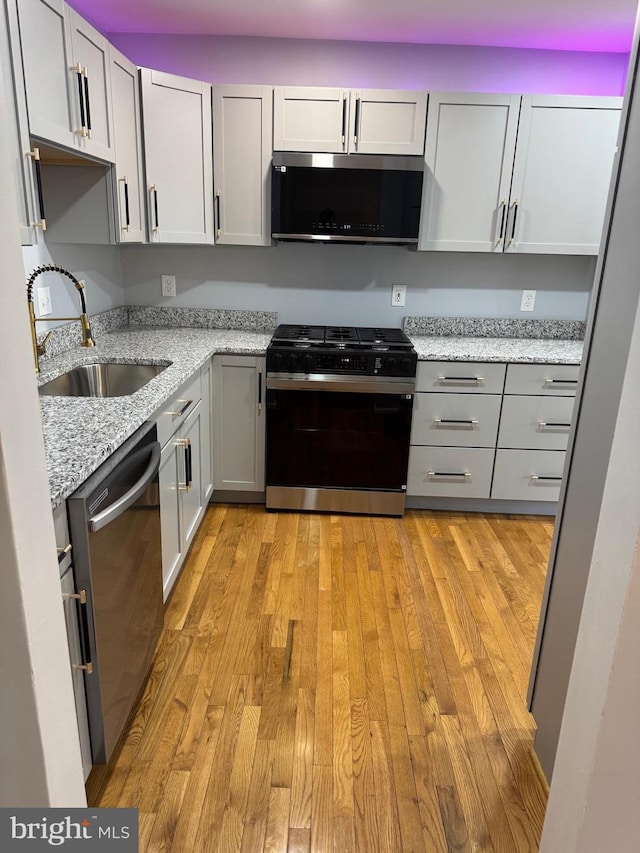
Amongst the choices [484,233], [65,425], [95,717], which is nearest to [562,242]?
[484,233]

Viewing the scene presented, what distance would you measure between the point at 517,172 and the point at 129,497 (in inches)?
103

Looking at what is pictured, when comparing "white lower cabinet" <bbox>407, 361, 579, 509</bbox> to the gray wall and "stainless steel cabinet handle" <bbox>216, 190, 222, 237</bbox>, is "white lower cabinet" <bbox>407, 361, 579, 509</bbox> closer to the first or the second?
the gray wall

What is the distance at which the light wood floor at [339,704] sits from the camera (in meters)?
1.48

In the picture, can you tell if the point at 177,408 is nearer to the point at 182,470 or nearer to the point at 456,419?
the point at 182,470

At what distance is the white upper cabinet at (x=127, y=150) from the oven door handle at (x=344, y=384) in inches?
38.2

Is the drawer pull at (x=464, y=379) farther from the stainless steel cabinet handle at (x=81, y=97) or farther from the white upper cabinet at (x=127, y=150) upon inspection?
the stainless steel cabinet handle at (x=81, y=97)

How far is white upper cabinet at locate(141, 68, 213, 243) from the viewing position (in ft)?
9.25

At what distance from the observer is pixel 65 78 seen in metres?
1.95

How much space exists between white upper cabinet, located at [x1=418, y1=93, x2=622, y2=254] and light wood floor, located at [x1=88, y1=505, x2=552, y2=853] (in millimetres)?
1646

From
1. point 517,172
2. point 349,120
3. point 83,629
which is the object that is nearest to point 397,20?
point 349,120

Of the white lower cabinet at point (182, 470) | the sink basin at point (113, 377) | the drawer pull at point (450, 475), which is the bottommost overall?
the drawer pull at point (450, 475)

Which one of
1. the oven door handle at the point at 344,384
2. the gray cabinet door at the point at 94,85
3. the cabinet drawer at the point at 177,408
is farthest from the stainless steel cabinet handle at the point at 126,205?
the oven door handle at the point at 344,384

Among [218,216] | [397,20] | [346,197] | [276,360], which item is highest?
[397,20]
